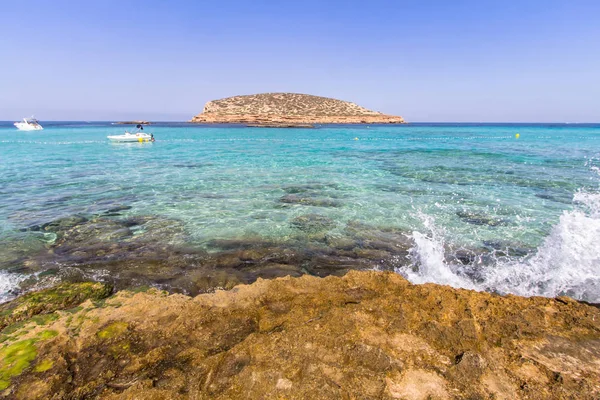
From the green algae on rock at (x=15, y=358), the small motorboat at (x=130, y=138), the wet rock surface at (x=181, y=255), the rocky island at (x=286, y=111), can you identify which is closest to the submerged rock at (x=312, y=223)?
the wet rock surface at (x=181, y=255)

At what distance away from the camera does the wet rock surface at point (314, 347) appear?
2.86 metres

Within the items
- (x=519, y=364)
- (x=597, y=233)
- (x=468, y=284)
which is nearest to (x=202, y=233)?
(x=468, y=284)

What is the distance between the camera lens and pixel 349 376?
294 centimetres

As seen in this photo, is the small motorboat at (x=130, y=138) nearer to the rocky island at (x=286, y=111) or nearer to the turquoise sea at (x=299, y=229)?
the turquoise sea at (x=299, y=229)

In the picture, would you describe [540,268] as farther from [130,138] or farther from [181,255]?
[130,138]

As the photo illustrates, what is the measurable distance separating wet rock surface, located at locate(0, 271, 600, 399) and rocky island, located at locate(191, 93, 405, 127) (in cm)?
10435

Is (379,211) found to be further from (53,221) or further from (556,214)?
(53,221)

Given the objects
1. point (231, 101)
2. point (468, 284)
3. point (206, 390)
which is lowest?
point (468, 284)

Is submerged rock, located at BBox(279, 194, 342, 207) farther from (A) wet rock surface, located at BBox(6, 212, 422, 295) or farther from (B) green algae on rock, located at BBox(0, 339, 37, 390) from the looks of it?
(B) green algae on rock, located at BBox(0, 339, 37, 390)

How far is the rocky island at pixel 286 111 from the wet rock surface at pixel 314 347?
104m

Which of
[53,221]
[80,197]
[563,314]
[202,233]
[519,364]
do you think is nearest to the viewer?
[519,364]

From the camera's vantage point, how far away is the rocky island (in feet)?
366

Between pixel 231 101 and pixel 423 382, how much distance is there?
14013 cm

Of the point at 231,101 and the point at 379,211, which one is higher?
the point at 231,101
